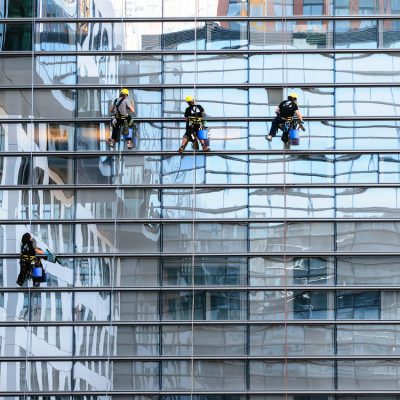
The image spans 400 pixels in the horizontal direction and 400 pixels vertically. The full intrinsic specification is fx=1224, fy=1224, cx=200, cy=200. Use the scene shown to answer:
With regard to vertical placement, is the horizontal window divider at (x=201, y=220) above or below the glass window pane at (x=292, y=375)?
above

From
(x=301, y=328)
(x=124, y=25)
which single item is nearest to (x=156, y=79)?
(x=124, y=25)

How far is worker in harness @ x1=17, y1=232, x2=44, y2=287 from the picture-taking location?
33.2 metres

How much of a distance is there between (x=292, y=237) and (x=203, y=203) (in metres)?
2.64

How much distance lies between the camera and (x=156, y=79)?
34438 mm

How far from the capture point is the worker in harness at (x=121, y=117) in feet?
110

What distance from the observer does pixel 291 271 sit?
33.7m

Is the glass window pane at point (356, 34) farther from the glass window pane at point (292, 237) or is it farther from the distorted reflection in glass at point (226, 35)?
the glass window pane at point (292, 237)

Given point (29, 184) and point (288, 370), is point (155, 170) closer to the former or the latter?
point (29, 184)

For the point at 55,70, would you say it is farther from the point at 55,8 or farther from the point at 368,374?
the point at 368,374

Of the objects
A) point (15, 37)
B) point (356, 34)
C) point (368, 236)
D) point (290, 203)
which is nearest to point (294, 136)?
point (290, 203)

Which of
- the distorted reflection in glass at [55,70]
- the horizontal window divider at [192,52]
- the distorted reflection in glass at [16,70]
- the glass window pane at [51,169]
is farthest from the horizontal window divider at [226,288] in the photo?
the horizontal window divider at [192,52]

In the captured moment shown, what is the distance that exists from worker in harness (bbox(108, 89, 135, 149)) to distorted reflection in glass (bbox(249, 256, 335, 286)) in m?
4.93

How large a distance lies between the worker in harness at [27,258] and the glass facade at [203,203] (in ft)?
1.96

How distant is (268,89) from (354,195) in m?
3.82
